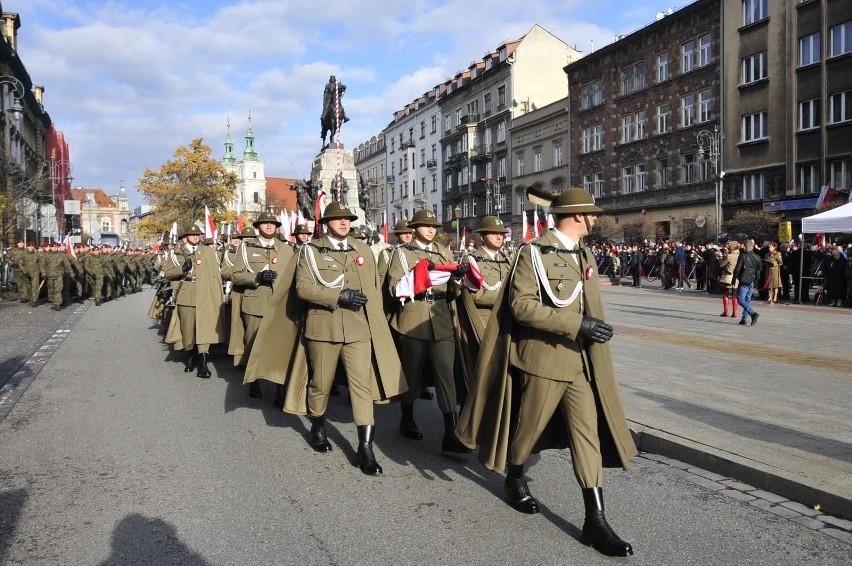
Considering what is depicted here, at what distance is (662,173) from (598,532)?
129ft

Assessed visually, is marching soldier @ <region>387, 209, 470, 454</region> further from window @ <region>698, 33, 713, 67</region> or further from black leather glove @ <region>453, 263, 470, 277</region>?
window @ <region>698, 33, 713, 67</region>

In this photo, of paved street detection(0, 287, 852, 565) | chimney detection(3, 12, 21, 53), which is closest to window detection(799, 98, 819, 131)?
paved street detection(0, 287, 852, 565)

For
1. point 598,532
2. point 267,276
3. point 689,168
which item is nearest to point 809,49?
point 689,168

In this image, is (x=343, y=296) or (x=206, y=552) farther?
(x=343, y=296)

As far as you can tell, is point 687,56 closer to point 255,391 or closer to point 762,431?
point 255,391

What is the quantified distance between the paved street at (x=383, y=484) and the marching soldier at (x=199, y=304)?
991 mm

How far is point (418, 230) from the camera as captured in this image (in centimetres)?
679

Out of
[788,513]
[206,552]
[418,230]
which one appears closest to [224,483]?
[206,552]

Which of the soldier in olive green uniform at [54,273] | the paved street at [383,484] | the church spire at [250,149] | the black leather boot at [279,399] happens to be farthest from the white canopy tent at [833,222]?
the church spire at [250,149]

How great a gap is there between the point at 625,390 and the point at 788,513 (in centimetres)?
322

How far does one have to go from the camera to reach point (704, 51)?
1467 inches

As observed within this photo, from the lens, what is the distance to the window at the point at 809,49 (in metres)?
31.1

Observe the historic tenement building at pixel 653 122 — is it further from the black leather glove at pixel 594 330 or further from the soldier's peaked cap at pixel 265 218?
the black leather glove at pixel 594 330

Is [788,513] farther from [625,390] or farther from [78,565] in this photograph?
[78,565]
